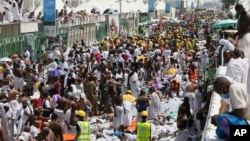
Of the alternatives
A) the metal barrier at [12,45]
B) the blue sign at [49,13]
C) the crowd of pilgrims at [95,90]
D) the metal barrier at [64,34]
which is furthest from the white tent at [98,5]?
the blue sign at [49,13]

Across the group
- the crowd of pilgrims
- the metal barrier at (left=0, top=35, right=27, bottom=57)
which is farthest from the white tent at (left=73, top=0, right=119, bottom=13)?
the metal barrier at (left=0, top=35, right=27, bottom=57)

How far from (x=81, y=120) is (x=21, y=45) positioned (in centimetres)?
1550

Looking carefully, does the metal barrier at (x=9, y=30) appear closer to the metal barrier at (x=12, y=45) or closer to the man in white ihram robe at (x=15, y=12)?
the metal barrier at (x=12, y=45)

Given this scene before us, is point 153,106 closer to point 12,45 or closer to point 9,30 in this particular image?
point 12,45

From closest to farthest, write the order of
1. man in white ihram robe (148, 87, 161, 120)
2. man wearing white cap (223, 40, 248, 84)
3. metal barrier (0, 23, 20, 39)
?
man wearing white cap (223, 40, 248, 84), man in white ihram robe (148, 87, 161, 120), metal barrier (0, 23, 20, 39)

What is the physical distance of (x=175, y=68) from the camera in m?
24.0

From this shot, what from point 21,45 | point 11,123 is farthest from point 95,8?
point 11,123

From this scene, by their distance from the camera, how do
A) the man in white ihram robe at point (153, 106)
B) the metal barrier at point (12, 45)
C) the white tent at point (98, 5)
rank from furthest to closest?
1. the white tent at point (98, 5)
2. the metal barrier at point (12, 45)
3. the man in white ihram robe at point (153, 106)

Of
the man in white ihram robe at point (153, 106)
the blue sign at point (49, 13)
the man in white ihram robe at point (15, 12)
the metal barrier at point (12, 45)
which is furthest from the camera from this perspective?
the man in white ihram robe at point (15, 12)

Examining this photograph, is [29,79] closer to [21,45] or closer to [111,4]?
[21,45]

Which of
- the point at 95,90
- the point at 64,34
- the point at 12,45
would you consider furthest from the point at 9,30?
the point at 95,90

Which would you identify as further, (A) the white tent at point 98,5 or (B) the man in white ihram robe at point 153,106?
(A) the white tent at point 98,5

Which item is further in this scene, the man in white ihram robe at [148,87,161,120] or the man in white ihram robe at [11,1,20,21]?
the man in white ihram robe at [11,1,20,21]

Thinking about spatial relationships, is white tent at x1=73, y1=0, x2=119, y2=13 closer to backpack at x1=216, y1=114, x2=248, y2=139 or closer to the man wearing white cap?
the man wearing white cap
